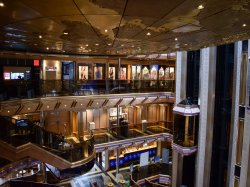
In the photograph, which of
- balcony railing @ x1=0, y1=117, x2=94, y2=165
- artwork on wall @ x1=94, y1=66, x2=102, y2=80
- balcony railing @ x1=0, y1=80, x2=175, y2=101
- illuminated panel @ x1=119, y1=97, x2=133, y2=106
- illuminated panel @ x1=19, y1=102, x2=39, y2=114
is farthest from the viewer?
artwork on wall @ x1=94, y1=66, x2=102, y2=80

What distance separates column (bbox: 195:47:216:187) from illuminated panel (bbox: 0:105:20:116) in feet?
31.6

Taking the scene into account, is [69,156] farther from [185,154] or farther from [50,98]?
[185,154]

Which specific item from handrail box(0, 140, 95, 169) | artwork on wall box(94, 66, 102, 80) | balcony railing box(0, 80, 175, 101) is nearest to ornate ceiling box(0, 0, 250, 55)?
handrail box(0, 140, 95, 169)

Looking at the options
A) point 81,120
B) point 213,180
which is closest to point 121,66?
point 81,120

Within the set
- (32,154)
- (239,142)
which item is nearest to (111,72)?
(32,154)

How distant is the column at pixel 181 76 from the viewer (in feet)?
39.6

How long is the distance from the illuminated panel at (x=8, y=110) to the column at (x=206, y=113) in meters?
9.64

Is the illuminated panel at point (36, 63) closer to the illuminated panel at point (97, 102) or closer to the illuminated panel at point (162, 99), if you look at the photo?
the illuminated panel at point (97, 102)

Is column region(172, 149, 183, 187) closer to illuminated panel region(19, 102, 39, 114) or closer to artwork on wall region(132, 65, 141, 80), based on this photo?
illuminated panel region(19, 102, 39, 114)

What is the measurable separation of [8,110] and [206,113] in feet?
32.9

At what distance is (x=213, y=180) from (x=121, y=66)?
11990mm

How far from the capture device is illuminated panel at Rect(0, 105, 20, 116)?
426 inches

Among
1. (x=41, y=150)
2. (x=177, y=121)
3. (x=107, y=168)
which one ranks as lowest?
(x=107, y=168)

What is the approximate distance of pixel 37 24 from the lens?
151 inches
